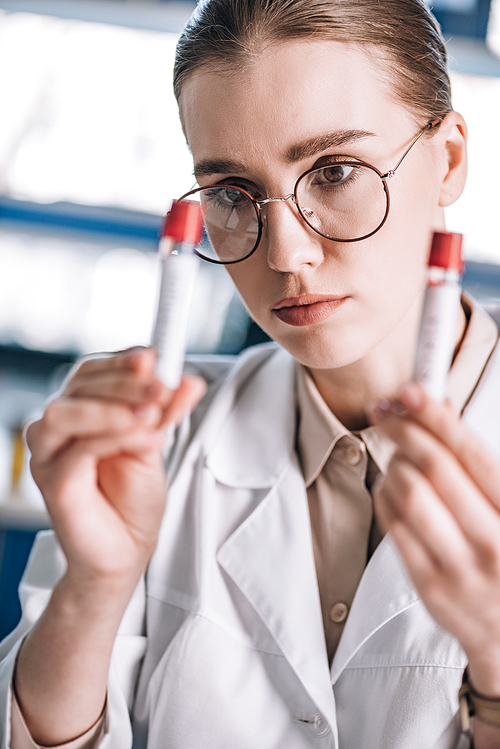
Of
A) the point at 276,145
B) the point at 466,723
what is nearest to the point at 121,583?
the point at 466,723

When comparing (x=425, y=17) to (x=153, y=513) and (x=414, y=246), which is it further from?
(x=153, y=513)

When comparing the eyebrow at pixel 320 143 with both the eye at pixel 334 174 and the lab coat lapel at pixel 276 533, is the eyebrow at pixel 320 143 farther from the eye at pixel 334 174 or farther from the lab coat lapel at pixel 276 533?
the lab coat lapel at pixel 276 533

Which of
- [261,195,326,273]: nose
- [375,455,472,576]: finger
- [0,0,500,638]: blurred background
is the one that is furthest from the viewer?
[0,0,500,638]: blurred background

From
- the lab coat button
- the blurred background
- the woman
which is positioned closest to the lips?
the woman

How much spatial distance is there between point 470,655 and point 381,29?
741mm

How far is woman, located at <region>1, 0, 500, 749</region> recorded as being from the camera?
679 millimetres

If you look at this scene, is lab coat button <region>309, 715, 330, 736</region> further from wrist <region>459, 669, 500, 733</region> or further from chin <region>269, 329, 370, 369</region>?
chin <region>269, 329, 370, 369</region>

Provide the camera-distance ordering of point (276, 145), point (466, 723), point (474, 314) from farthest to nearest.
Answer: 1. point (474, 314)
2. point (276, 145)
3. point (466, 723)

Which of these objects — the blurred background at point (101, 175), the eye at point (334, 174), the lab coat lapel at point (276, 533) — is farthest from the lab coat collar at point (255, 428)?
the blurred background at point (101, 175)

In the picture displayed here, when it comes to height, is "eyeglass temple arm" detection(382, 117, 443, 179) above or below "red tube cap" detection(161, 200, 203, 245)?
above

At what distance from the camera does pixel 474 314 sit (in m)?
1.04

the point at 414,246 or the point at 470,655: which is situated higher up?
the point at 414,246

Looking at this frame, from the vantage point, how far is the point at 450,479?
0.51 metres

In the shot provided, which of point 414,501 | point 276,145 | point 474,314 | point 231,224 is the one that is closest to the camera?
point 414,501
